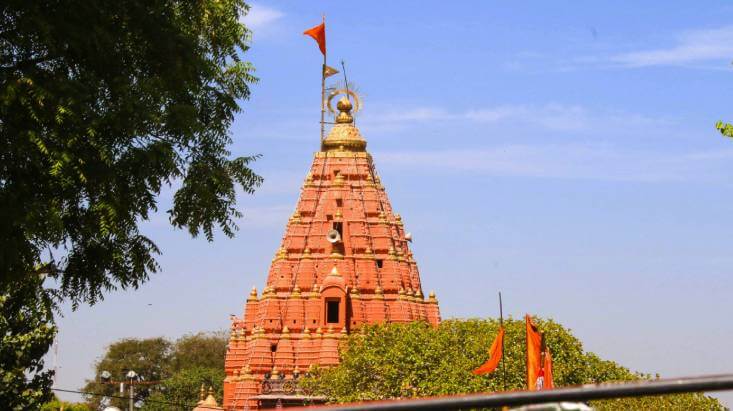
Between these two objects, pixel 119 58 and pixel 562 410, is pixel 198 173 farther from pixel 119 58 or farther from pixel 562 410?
pixel 562 410

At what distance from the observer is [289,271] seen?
235 ft

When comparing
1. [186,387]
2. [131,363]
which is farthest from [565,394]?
[131,363]

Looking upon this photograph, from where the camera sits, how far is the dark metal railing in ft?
24.1

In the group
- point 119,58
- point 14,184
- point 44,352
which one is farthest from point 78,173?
point 44,352

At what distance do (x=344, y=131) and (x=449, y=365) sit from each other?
22.3 m

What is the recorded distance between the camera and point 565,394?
744 cm

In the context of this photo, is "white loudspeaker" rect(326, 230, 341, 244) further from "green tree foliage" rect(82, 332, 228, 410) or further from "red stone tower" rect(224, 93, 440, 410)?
"green tree foliage" rect(82, 332, 228, 410)

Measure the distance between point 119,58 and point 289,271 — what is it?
54025 millimetres

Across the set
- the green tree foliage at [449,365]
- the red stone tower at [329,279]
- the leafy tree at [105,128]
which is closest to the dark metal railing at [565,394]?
the leafy tree at [105,128]

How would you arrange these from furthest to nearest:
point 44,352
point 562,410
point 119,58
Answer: point 44,352
point 119,58
point 562,410

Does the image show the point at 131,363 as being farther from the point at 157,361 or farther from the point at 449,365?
the point at 449,365

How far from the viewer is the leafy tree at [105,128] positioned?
53.5 feet

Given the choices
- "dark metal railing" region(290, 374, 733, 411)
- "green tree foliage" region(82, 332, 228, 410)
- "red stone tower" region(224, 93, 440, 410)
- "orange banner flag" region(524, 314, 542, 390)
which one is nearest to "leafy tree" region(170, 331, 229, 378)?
"green tree foliage" region(82, 332, 228, 410)

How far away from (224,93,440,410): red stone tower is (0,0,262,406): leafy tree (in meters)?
48.4
